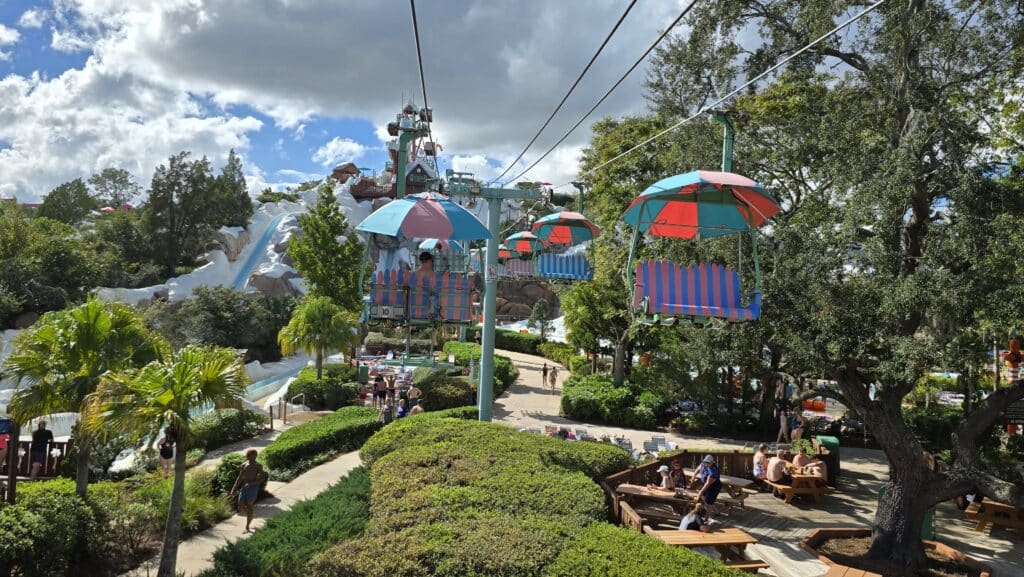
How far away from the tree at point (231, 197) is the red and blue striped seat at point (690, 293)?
Result: 51630mm

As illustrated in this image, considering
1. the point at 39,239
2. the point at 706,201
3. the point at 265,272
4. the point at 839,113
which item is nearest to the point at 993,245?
the point at 706,201

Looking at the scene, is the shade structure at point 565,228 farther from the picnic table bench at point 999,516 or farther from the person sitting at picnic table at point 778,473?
the picnic table bench at point 999,516

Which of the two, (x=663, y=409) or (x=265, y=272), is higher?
(x=265, y=272)

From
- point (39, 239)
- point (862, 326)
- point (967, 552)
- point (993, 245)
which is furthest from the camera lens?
point (39, 239)

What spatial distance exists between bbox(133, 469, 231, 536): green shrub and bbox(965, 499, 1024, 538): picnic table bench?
13727 mm

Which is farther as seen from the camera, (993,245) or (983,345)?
(983,345)

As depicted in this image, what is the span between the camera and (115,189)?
80.4 metres

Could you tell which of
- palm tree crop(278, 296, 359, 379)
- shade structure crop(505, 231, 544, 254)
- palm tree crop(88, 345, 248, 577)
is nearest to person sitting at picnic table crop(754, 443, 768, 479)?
shade structure crop(505, 231, 544, 254)

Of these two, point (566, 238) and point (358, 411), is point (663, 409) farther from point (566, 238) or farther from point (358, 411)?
point (358, 411)

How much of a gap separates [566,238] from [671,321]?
335 inches

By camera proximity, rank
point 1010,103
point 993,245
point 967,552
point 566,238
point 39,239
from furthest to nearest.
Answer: point 39,239 → point 566,238 → point 1010,103 → point 967,552 → point 993,245

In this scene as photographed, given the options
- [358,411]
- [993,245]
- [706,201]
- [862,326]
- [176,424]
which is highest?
[706,201]

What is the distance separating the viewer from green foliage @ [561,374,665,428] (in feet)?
67.5

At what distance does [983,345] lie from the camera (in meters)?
16.7
